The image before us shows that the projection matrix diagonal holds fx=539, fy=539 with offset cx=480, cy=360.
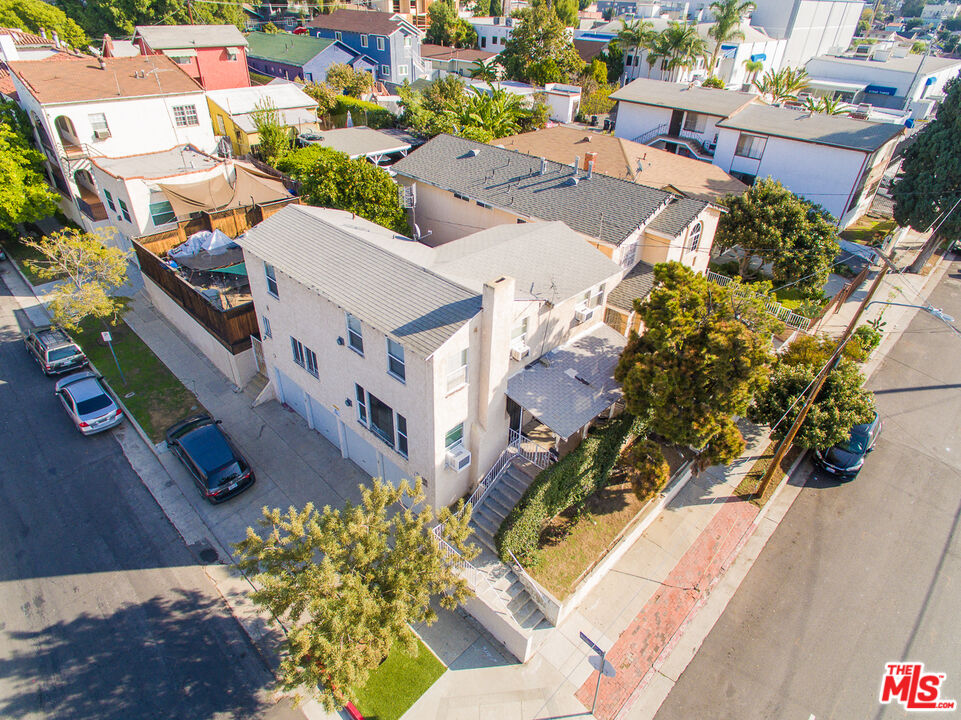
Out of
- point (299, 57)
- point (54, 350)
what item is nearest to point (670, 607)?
point (54, 350)

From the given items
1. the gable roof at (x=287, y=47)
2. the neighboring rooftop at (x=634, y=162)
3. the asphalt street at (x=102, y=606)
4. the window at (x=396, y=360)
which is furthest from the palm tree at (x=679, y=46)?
the asphalt street at (x=102, y=606)

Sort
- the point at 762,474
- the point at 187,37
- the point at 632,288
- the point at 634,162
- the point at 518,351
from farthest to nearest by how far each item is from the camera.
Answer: the point at 187,37
the point at 634,162
the point at 632,288
the point at 762,474
the point at 518,351

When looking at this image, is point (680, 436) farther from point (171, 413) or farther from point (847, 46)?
point (847, 46)

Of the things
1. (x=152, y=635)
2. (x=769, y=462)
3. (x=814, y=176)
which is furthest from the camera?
(x=814, y=176)

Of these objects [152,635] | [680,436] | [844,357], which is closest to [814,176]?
[844,357]

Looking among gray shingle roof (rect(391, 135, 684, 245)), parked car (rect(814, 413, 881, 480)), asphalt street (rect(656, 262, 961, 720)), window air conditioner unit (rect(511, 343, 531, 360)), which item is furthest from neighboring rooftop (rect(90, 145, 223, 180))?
parked car (rect(814, 413, 881, 480))

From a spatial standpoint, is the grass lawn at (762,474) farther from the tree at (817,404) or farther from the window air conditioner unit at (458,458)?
the window air conditioner unit at (458,458)

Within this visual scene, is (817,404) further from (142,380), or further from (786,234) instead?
(142,380)
